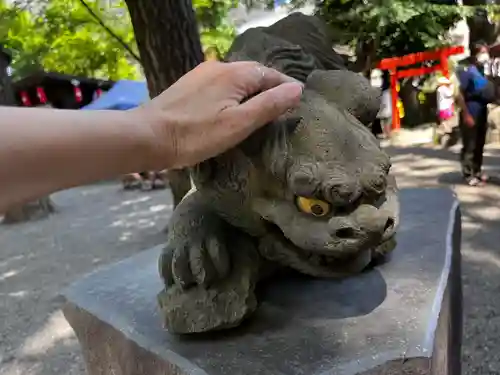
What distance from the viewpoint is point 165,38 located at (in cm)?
247

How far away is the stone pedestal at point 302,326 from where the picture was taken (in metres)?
0.83

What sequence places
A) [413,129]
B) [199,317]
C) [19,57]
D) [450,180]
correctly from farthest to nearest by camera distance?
[19,57]
[413,129]
[450,180]
[199,317]

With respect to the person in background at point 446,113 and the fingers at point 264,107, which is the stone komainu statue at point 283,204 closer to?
the fingers at point 264,107

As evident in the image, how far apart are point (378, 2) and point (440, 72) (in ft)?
5.43

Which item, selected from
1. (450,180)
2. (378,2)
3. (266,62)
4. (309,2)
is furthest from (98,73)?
(266,62)

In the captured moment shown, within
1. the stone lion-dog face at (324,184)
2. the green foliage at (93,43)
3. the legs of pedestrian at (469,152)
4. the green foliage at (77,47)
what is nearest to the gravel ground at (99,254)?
the legs of pedestrian at (469,152)

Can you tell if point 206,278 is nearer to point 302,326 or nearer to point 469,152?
point 302,326

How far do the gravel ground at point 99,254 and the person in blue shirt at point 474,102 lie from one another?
275 mm

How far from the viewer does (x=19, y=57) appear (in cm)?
1113

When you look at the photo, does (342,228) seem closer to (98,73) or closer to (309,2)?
(309,2)

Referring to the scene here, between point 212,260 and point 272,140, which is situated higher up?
point 272,140

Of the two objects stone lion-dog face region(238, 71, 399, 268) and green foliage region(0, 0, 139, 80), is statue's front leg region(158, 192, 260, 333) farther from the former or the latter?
green foliage region(0, 0, 139, 80)

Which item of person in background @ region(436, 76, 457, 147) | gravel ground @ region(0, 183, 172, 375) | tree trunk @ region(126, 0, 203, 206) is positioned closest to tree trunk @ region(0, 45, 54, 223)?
gravel ground @ region(0, 183, 172, 375)

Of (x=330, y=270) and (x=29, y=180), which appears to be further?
(x=330, y=270)
